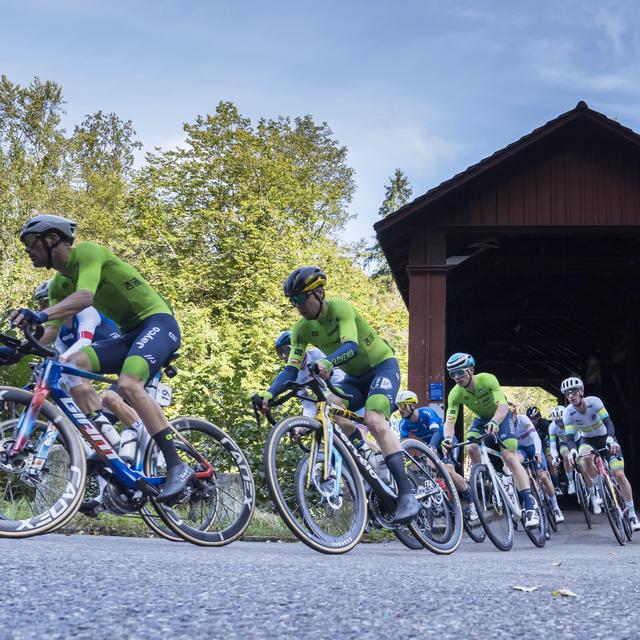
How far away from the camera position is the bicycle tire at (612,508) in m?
10.9

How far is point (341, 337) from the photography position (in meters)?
6.64

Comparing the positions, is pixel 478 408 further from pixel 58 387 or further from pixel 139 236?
pixel 139 236

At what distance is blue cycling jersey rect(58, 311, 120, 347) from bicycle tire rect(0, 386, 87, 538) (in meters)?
1.79

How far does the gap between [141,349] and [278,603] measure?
3.06 m

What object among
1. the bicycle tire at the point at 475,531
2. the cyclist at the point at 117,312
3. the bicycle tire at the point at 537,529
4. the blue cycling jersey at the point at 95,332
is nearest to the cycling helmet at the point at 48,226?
the cyclist at the point at 117,312

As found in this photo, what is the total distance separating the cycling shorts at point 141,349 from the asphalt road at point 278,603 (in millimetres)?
1629

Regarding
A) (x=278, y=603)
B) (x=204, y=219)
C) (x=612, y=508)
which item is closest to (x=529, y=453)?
(x=612, y=508)

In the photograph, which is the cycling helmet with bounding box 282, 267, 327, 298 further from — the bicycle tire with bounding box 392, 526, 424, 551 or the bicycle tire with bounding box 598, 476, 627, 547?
the bicycle tire with bounding box 598, 476, 627, 547

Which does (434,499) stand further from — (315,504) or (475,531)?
(475,531)

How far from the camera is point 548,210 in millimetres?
14516

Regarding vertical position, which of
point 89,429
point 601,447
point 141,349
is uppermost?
point 601,447

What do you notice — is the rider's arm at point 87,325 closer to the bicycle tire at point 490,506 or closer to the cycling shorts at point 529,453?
the bicycle tire at point 490,506

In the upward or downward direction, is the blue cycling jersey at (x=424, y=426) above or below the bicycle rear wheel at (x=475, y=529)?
above

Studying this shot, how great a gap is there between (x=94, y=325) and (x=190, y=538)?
2075mm
